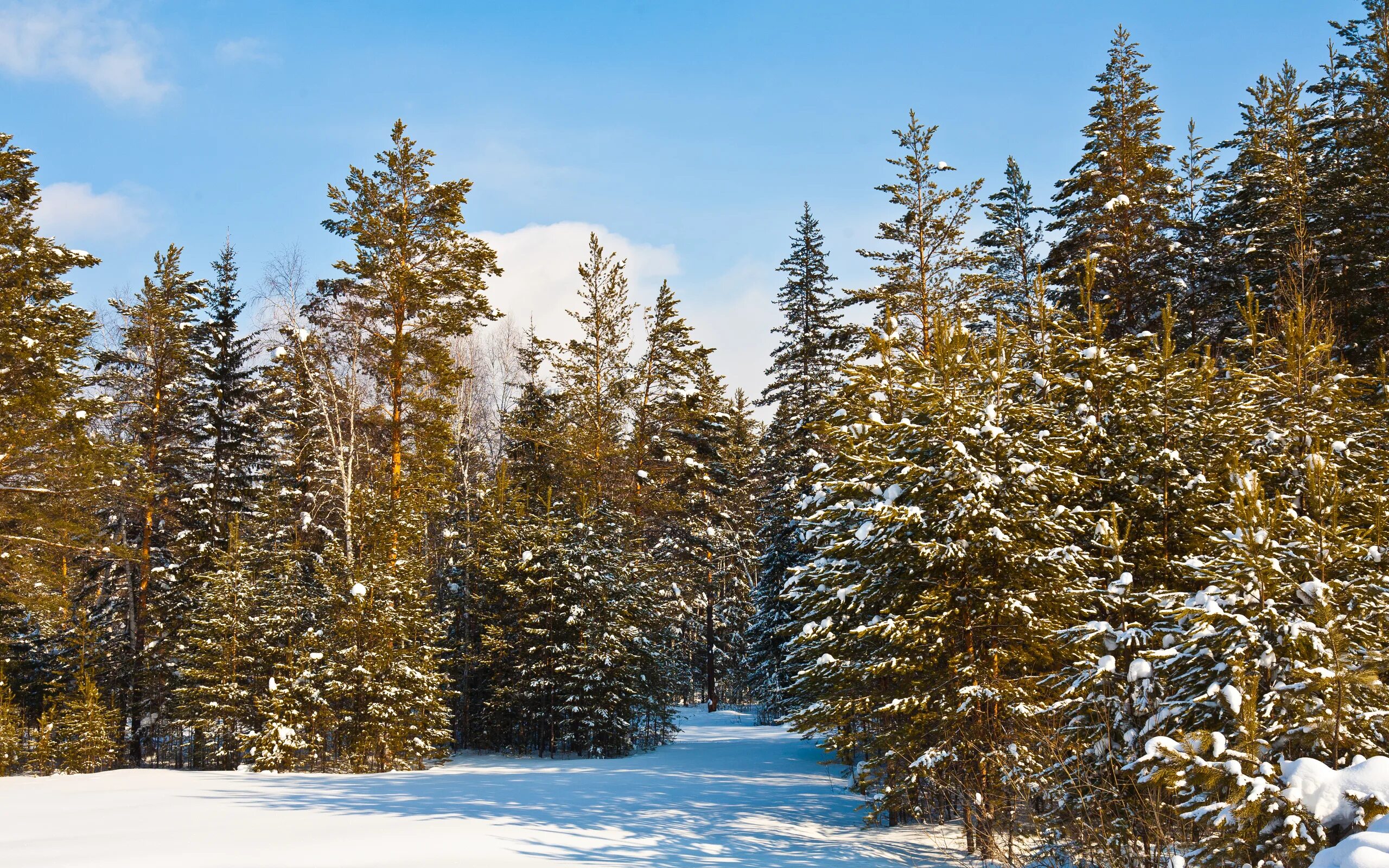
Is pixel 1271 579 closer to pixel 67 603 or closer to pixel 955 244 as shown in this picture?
pixel 955 244

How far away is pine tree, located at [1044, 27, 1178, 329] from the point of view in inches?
807

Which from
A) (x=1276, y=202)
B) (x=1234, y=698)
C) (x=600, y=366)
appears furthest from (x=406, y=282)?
(x=1276, y=202)

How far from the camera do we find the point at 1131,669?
5941mm

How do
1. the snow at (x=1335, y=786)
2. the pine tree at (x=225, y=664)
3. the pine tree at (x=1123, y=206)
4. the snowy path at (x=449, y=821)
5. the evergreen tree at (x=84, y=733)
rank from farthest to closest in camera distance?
1. the pine tree at (x=1123, y=206)
2. the pine tree at (x=225, y=664)
3. the evergreen tree at (x=84, y=733)
4. the snowy path at (x=449, y=821)
5. the snow at (x=1335, y=786)

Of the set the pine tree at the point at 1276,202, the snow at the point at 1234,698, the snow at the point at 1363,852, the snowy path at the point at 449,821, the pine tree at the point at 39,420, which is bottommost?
the snowy path at the point at 449,821

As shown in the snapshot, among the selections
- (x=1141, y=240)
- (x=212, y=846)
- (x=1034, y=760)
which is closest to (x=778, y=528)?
(x=1141, y=240)

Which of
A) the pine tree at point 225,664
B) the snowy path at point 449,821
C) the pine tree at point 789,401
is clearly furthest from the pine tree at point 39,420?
the pine tree at point 789,401

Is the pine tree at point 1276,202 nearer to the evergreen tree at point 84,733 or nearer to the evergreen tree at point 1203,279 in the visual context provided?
the evergreen tree at point 1203,279

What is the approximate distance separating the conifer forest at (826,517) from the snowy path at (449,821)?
1.77 feet

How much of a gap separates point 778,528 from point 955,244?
9356 millimetres

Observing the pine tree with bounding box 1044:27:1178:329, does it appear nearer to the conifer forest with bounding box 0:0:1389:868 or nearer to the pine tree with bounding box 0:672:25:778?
the conifer forest with bounding box 0:0:1389:868

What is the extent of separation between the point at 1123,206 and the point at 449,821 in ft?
66.3

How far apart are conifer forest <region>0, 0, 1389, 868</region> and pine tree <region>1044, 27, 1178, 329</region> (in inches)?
6.0

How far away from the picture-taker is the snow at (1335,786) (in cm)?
414
